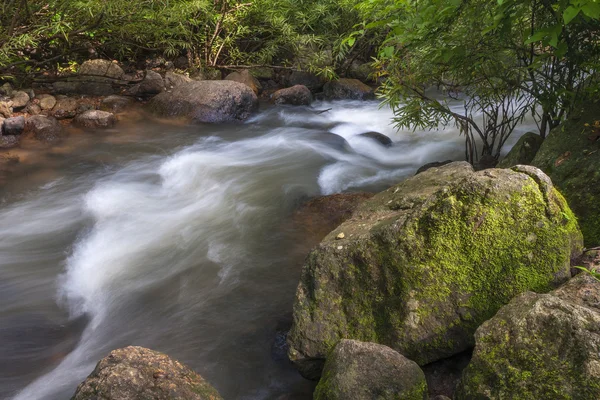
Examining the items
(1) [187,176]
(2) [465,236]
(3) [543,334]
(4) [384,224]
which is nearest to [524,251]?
(2) [465,236]

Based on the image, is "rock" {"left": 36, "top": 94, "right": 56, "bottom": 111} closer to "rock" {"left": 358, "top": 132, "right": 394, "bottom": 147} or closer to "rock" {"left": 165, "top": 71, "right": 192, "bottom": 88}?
"rock" {"left": 165, "top": 71, "right": 192, "bottom": 88}

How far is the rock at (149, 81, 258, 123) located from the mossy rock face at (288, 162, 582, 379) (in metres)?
6.81

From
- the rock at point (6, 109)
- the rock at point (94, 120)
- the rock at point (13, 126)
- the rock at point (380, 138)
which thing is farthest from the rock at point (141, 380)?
the rock at point (6, 109)

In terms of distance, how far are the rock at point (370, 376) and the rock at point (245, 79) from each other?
9024 millimetres

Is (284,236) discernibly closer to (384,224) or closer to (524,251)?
(384,224)

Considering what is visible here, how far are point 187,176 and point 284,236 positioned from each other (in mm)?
2562

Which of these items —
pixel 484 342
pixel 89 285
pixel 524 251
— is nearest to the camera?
pixel 484 342

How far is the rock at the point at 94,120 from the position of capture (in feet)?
28.1

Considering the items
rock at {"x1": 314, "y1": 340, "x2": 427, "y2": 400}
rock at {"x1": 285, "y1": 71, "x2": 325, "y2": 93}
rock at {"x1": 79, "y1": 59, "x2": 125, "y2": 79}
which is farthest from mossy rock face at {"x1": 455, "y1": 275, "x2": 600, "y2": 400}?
rock at {"x1": 285, "y1": 71, "x2": 325, "y2": 93}

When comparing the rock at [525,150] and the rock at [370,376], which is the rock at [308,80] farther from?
the rock at [370,376]

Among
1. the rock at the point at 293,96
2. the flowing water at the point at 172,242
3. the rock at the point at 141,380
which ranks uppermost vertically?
the rock at the point at 293,96

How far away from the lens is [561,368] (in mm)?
2115

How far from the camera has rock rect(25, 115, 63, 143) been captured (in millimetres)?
7938

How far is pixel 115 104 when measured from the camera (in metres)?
9.42
